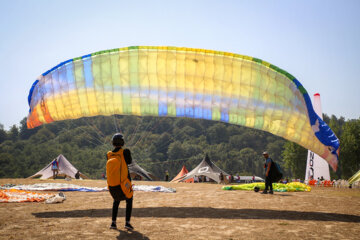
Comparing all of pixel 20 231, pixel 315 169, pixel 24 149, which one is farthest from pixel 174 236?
pixel 24 149

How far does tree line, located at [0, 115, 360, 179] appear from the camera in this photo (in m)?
84.4

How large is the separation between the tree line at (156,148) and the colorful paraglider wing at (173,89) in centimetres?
4401

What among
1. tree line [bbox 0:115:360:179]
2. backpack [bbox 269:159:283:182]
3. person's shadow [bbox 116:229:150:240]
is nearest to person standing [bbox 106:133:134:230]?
person's shadow [bbox 116:229:150:240]

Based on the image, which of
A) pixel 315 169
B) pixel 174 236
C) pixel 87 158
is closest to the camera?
pixel 174 236

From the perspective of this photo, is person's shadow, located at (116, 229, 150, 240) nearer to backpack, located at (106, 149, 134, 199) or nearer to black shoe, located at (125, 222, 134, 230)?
black shoe, located at (125, 222, 134, 230)

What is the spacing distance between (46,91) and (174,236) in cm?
666

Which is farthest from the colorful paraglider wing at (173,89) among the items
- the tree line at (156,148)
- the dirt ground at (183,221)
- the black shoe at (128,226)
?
the tree line at (156,148)

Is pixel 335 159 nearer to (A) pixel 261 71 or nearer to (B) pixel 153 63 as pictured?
(A) pixel 261 71

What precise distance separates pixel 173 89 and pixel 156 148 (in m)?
99.7

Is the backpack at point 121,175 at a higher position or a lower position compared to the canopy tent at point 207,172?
higher

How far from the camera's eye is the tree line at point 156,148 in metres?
84.4

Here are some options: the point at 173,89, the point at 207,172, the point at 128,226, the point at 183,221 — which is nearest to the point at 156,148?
the point at 207,172

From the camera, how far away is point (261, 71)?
9.13 meters

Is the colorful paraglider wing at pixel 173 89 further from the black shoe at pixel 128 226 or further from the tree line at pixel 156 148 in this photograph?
the tree line at pixel 156 148
